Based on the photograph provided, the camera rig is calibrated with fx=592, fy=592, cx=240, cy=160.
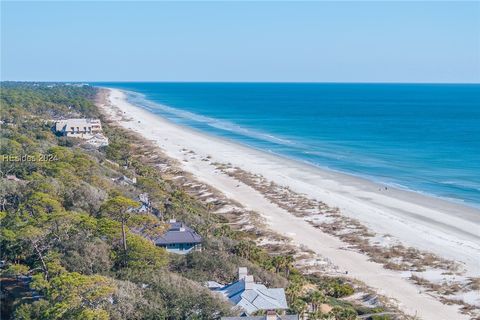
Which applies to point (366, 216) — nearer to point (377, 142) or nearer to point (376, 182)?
point (376, 182)

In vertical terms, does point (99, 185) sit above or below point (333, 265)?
above

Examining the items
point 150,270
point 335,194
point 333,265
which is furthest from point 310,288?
point 335,194

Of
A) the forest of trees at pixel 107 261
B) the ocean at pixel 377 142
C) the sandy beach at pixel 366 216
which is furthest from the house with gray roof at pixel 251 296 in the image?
the ocean at pixel 377 142

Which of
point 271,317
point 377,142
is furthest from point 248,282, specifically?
point 377,142

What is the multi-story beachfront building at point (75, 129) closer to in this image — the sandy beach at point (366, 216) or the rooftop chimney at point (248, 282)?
the sandy beach at point (366, 216)

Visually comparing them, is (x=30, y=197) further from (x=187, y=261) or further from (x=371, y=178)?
(x=371, y=178)

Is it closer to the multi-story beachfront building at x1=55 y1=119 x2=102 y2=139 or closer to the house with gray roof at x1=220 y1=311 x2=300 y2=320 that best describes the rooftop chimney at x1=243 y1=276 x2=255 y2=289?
the house with gray roof at x1=220 y1=311 x2=300 y2=320

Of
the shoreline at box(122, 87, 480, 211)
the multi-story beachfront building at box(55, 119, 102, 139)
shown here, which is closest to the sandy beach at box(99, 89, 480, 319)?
the shoreline at box(122, 87, 480, 211)
